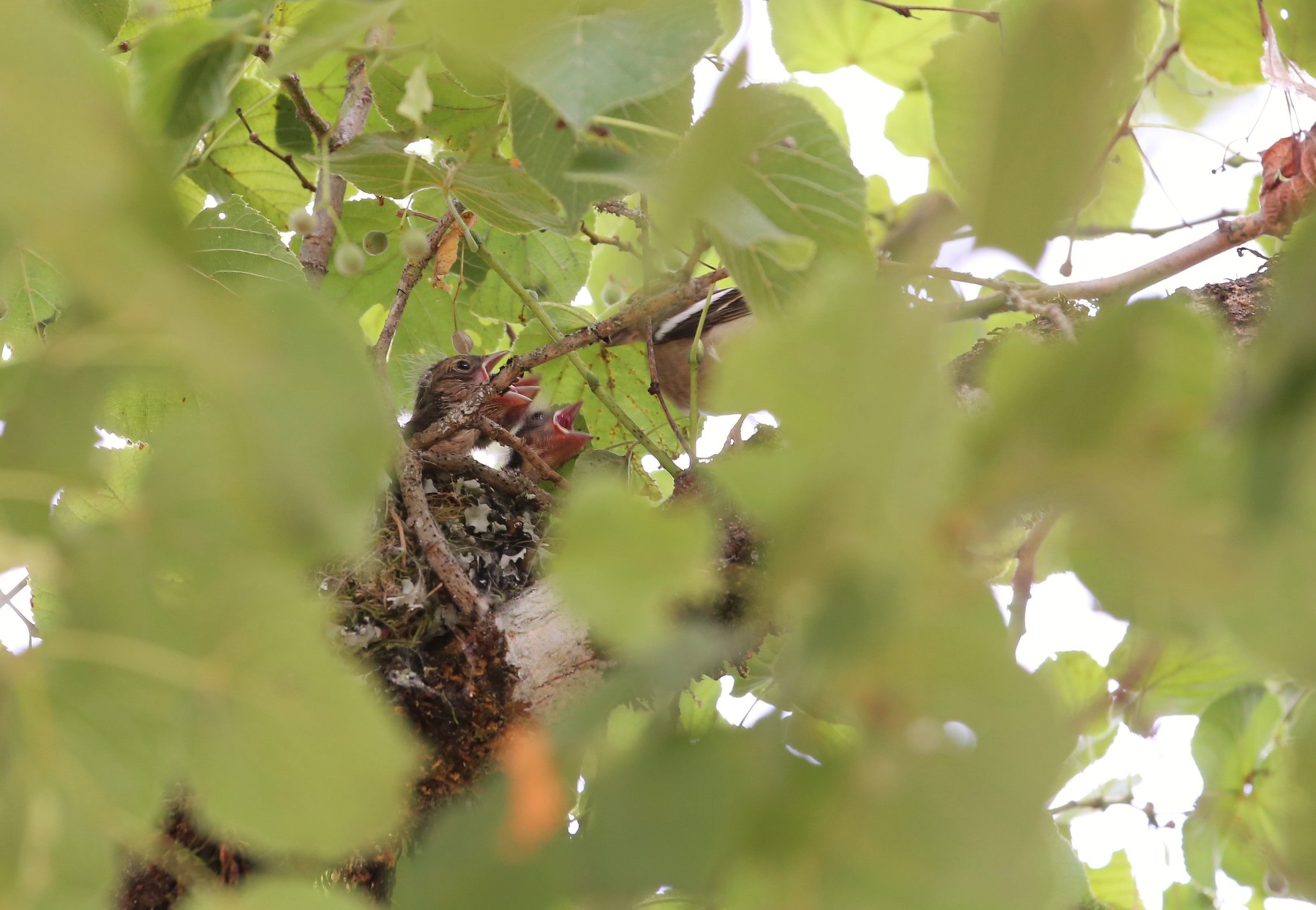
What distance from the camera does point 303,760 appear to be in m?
0.53

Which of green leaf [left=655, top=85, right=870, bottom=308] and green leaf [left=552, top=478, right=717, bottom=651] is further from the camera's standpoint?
green leaf [left=655, top=85, right=870, bottom=308]

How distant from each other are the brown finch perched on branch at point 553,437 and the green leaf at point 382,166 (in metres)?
1.44

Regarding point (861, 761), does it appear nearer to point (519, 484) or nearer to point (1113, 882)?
point (519, 484)

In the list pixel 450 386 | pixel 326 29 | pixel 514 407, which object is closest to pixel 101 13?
pixel 326 29

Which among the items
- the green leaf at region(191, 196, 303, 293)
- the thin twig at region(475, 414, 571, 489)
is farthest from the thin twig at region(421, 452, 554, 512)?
the green leaf at region(191, 196, 303, 293)

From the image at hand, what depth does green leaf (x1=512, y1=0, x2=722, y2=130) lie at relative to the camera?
0.71 m

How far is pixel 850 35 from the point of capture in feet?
9.34

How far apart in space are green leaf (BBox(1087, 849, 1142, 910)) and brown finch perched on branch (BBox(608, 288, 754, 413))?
2.05 metres

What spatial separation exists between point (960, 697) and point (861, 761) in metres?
0.06

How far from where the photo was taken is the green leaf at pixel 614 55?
71 centimetres

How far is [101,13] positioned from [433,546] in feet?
3.69

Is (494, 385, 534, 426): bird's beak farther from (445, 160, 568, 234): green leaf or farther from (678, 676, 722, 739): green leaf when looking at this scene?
(445, 160, 568, 234): green leaf

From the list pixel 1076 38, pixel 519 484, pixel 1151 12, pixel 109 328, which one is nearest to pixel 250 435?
pixel 109 328

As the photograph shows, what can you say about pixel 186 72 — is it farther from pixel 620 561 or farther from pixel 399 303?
pixel 399 303
